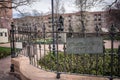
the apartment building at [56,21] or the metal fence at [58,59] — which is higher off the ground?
the apartment building at [56,21]

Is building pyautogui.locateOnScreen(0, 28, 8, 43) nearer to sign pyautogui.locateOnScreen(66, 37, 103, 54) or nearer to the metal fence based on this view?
the metal fence

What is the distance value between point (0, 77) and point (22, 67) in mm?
1513

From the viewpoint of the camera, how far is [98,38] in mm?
5398

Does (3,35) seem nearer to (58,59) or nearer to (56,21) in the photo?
(56,21)

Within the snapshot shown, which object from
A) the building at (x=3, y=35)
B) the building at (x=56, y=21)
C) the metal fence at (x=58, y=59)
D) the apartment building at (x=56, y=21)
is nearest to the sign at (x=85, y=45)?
the metal fence at (x=58, y=59)

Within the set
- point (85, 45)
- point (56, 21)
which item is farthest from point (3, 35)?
point (85, 45)

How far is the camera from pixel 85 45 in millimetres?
5527

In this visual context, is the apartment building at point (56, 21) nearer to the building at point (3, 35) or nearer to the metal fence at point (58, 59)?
the metal fence at point (58, 59)

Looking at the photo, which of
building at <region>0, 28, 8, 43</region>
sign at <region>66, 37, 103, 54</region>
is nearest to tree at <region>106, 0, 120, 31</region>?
sign at <region>66, 37, 103, 54</region>

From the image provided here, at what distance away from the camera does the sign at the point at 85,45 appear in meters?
5.42

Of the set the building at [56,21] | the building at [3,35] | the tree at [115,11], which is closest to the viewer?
the tree at [115,11]

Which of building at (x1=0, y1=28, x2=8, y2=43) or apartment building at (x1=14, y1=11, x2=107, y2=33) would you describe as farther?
building at (x1=0, y1=28, x2=8, y2=43)

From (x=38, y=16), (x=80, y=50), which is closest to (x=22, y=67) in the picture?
(x=80, y=50)

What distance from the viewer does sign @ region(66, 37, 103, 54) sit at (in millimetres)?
5418
